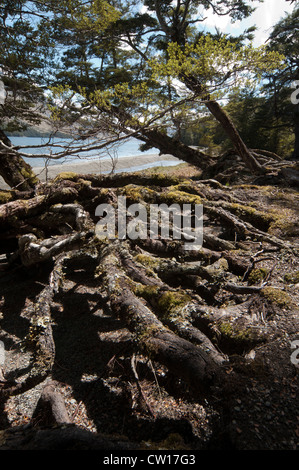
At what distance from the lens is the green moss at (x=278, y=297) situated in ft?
9.53

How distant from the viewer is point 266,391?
6.33 ft

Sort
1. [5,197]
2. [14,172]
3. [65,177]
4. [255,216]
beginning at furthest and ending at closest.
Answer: [14,172] → [65,177] → [255,216] → [5,197]

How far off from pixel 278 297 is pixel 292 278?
31.2 inches

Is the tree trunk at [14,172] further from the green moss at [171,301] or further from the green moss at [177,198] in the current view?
the green moss at [171,301]

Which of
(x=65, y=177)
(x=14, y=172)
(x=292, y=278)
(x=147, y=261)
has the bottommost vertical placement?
(x=292, y=278)

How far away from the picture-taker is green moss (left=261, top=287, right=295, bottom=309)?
2.91 meters

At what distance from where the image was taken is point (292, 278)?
11.8ft

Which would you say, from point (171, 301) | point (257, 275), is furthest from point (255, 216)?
point (171, 301)

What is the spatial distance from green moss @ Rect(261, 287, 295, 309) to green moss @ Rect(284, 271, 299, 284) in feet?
1.76

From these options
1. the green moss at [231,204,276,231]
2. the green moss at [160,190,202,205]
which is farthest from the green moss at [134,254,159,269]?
the green moss at [231,204,276,231]

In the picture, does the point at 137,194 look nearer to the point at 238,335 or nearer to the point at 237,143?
the point at 238,335
